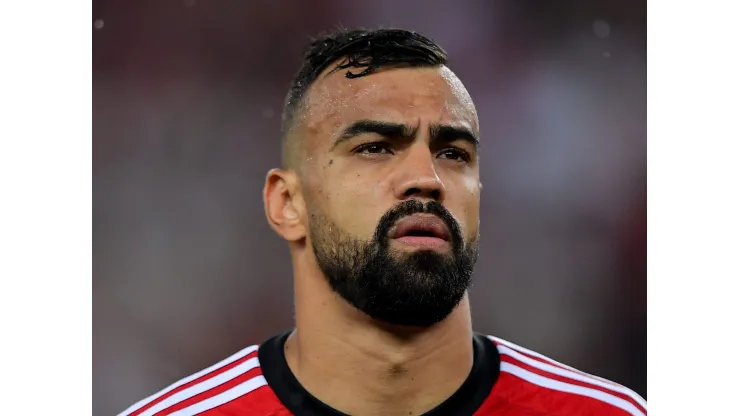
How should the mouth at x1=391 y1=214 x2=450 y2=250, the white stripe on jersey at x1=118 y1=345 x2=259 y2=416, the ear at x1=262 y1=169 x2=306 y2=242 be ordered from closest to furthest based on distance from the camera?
the mouth at x1=391 y1=214 x2=450 y2=250 → the ear at x1=262 y1=169 x2=306 y2=242 → the white stripe on jersey at x1=118 y1=345 x2=259 y2=416

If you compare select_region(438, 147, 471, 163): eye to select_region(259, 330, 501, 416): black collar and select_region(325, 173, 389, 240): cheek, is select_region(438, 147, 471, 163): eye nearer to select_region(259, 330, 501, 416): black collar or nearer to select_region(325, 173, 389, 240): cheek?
select_region(325, 173, 389, 240): cheek

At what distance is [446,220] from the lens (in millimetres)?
1697

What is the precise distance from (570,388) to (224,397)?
2.75ft

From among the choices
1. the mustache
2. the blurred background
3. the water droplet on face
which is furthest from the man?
the water droplet on face

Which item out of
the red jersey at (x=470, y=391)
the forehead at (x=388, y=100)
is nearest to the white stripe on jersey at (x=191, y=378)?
Result: the red jersey at (x=470, y=391)

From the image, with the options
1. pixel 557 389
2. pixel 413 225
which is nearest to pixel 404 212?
pixel 413 225

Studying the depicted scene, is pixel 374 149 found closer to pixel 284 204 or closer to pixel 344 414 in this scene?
pixel 284 204

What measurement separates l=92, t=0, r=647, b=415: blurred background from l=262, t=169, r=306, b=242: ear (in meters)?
0.14

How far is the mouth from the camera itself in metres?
1.66

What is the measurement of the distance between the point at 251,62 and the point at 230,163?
10.6 inches
